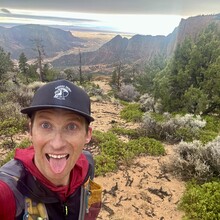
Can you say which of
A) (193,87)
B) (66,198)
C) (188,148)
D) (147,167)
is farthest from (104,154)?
(193,87)

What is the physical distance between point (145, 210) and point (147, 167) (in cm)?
185

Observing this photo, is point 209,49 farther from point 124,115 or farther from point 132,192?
point 132,192

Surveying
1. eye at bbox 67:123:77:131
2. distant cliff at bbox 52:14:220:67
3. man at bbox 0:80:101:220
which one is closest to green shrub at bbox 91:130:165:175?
man at bbox 0:80:101:220

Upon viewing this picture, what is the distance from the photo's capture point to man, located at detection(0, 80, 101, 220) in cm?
177

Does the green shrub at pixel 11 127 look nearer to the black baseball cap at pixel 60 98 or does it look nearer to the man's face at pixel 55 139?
the man's face at pixel 55 139

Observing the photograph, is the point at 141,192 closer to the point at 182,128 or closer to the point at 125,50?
the point at 182,128

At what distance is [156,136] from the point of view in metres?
9.80

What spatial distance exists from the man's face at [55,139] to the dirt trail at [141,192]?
3.81 metres

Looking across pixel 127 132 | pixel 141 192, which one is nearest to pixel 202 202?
pixel 141 192

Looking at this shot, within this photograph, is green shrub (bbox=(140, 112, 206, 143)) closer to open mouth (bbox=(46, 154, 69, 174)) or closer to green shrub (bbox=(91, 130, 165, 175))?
green shrub (bbox=(91, 130, 165, 175))

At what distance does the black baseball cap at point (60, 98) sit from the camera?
1787mm

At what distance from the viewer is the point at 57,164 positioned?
1891 mm

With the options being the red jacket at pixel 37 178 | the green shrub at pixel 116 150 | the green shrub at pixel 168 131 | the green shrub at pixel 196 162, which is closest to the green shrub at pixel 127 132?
the green shrub at pixel 168 131

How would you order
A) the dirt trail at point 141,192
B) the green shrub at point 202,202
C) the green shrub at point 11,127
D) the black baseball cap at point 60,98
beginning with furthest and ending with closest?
the green shrub at point 11,127, the dirt trail at point 141,192, the green shrub at point 202,202, the black baseball cap at point 60,98
